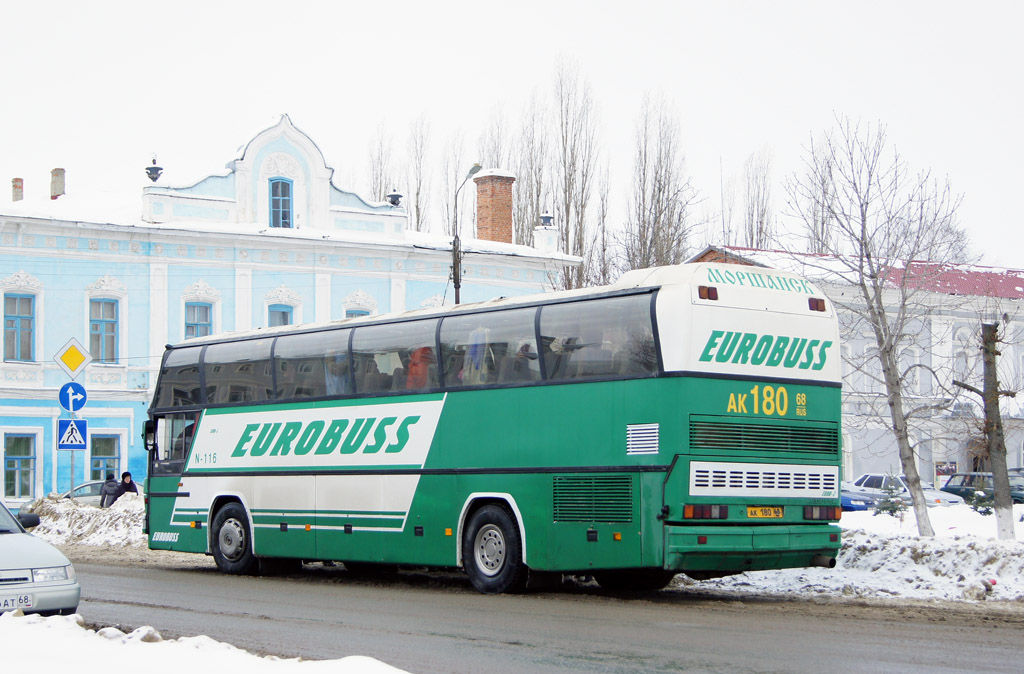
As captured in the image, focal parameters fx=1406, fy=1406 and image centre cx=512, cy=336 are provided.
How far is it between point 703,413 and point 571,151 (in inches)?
1560

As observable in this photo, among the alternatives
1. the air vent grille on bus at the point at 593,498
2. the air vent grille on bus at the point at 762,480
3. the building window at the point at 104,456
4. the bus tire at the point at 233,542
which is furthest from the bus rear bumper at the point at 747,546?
the building window at the point at 104,456

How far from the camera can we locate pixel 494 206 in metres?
49.6

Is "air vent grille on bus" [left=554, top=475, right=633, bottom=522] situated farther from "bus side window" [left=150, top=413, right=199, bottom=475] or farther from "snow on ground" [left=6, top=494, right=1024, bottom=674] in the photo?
"bus side window" [left=150, top=413, right=199, bottom=475]

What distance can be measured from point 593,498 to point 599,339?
1.75 metres

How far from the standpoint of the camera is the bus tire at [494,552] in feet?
53.5

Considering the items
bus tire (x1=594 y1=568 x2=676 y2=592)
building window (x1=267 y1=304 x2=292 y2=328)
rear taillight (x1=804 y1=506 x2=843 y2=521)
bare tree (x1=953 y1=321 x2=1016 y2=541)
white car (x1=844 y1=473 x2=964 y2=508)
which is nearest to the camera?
rear taillight (x1=804 y1=506 x2=843 y2=521)

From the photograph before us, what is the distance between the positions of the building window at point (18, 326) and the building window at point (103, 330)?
166 cm

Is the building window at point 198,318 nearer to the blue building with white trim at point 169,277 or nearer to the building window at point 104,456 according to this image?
the blue building with white trim at point 169,277

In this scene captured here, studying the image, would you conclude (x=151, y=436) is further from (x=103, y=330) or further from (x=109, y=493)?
(x=103, y=330)

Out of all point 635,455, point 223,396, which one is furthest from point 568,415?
point 223,396

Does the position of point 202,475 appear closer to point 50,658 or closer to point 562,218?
point 50,658

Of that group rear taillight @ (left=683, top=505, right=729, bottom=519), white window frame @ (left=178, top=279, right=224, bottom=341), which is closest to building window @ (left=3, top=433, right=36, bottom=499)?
white window frame @ (left=178, top=279, right=224, bottom=341)

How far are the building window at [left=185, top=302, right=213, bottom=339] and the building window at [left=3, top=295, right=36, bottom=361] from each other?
14.5 ft

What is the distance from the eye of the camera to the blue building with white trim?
129 ft
